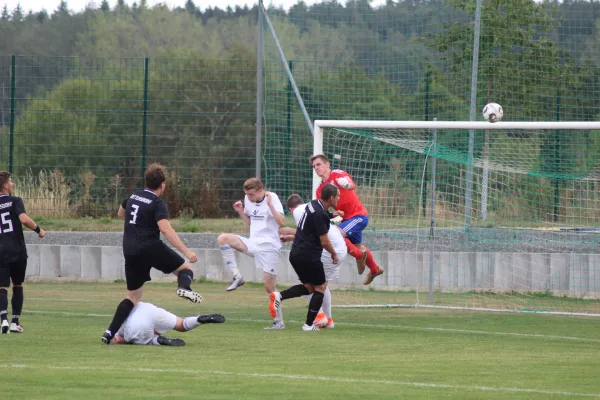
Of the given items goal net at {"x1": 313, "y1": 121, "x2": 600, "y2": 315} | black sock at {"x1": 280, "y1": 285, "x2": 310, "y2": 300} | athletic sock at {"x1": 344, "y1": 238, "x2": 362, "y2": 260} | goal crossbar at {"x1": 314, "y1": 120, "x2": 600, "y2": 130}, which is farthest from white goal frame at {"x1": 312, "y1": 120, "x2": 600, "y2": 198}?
black sock at {"x1": 280, "y1": 285, "x2": 310, "y2": 300}

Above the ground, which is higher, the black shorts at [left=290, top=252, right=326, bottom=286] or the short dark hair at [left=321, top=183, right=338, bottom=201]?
the short dark hair at [left=321, top=183, right=338, bottom=201]

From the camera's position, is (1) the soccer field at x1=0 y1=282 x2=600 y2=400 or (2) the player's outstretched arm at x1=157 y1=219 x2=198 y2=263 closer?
(1) the soccer field at x1=0 y1=282 x2=600 y2=400

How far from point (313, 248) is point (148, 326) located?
2.69 meters

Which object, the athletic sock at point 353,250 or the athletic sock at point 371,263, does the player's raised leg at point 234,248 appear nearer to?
the athletic sock at point 353,250

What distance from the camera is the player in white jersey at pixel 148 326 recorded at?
11.0 m

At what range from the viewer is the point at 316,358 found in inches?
393

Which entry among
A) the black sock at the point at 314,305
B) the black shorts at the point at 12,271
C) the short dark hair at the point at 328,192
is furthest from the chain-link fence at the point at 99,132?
the black shorts at the point at 12,271

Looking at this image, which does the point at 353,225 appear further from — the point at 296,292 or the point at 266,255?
the point at 296,292

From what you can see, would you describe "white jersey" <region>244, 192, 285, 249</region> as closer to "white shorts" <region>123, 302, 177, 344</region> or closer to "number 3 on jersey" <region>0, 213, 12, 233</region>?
"white shorts" <region>123, 302, 177, 344</region>

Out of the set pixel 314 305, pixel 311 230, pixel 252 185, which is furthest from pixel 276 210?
pixel 314 305

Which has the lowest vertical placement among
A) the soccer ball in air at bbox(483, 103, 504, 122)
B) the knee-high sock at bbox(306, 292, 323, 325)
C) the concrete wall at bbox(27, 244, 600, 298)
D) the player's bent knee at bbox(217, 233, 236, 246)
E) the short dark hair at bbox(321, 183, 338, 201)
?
the concrete wall at bbox(27, 244, 600, 298)

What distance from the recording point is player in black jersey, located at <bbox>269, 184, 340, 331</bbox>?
41.8ft

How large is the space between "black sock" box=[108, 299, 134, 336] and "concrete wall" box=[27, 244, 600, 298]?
7.49m

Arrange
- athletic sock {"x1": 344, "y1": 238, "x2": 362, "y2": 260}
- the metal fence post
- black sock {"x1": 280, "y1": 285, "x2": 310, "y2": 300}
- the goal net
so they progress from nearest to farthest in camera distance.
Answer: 1. black sock {"x1": 280, "y1": 285, "x2": 310, "y2": 300}
2. athletic sock {"x1": 344, "y1": 238, "x2": 362, "y2": 260}
3. the goal net
4. the metal fence post
